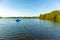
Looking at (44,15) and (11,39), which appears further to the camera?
(44,15)

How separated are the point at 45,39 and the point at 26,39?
11.5 feet

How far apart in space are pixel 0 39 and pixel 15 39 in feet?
9.17

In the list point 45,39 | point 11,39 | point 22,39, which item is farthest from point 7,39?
point 45,39

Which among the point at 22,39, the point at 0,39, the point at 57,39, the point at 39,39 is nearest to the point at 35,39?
the point at 39,39

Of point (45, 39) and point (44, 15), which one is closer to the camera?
point (45, 39)

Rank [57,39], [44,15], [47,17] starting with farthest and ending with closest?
[44,15] → [47,17] → [57,39]

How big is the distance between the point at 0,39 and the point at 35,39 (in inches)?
255

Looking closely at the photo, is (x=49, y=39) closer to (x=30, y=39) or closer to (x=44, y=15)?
(x=30, y=39)

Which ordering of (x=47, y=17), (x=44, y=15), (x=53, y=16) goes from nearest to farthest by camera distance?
(x=53, y=16), (x=47, y=17), (x=44, y=15)

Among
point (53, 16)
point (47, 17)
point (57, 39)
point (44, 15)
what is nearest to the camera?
point (57, 39)

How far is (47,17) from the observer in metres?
160

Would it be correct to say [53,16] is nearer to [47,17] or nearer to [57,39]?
[47,17]

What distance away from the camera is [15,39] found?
81.1 feet

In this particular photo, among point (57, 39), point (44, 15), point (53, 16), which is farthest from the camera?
point (44, 15)
